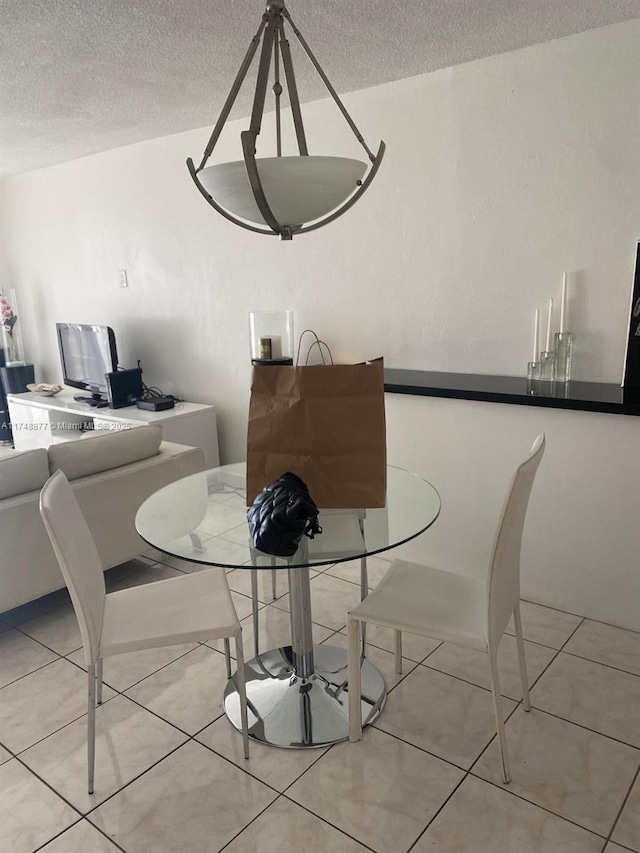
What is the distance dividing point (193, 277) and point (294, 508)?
2663 mm

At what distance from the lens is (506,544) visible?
1.67m

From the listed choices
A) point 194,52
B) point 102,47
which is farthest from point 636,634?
point 102,47

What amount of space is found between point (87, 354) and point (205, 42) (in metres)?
2.64

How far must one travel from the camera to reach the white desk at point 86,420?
383 cm

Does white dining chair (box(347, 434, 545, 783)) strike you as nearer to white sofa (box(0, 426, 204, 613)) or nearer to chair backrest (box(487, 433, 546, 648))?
chair backrest (box(487, 433, 546, 648))

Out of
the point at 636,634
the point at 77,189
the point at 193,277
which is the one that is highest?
the point at 77,189

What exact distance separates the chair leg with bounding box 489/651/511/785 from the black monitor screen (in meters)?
3.27

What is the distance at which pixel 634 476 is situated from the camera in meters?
2.37

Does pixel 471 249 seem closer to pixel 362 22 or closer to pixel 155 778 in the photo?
pixel 362 22

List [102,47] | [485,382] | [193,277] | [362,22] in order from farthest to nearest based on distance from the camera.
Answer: [193,277], [485,382], [102,47], [362,22]

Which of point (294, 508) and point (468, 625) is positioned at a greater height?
point (294, 508)

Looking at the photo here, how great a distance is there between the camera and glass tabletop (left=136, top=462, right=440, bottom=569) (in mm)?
1722

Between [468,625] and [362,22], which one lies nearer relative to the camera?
[468,625]

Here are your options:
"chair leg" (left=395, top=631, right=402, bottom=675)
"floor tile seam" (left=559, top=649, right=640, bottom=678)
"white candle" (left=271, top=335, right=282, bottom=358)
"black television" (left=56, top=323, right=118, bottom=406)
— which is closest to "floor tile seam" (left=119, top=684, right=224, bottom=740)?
"chair leg" (left=395, top=631, right=402, bottom=675)
